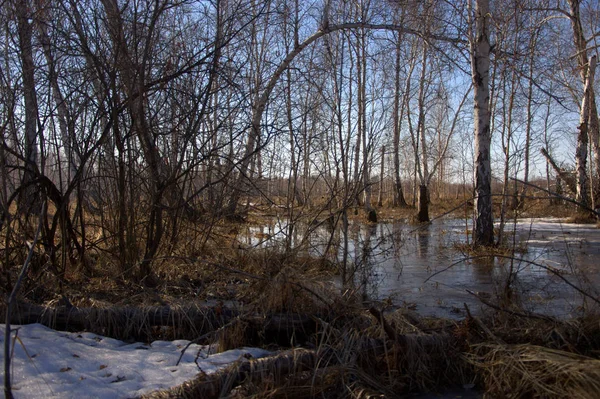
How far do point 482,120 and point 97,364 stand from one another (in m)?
7.07

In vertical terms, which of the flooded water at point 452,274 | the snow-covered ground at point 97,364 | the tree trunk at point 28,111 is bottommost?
the snow-covered ground at point 97,364

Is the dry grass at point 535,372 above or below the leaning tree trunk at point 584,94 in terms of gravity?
below

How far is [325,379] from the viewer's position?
299 cm

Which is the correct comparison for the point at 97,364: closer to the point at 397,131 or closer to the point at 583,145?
the point at 583,145

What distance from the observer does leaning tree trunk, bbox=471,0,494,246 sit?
785cm

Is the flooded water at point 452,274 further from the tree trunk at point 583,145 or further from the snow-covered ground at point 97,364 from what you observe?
the tree trunk at point 583,145

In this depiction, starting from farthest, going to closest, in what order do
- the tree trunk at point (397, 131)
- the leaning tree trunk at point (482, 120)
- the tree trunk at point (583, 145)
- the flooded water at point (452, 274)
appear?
the tree trunk at point (397, 131), the tree trunk at point (583, 145), the leaning tree trunk at point (482, 120), the flooded water at point (452, 274)

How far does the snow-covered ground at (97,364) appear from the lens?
2756 mm

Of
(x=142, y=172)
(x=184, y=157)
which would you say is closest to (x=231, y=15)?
(x=184, y=157)

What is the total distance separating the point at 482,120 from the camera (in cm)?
803

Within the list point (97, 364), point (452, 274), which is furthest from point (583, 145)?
point (97, 364)

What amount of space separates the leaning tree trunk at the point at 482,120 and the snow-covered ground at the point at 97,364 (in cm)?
580

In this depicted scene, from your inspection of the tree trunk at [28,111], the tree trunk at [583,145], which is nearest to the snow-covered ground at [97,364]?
the tree trunk at [28,111]

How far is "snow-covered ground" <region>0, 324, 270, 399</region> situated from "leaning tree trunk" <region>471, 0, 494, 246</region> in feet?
19.0
